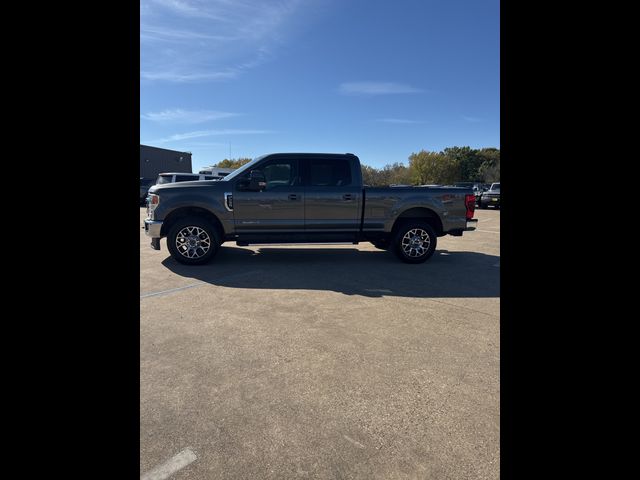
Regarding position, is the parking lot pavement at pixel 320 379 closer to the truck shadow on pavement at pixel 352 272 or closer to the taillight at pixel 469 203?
the truck shadow on pavement at pixel 352 272

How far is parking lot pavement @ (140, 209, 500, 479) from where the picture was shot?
1.85 meters

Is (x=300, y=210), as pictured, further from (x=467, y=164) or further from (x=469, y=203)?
(x=467, y=164)

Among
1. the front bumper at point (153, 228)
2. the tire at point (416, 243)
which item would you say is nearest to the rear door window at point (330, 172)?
the tire at point (416, 243)

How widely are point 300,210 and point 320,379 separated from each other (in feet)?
14.3

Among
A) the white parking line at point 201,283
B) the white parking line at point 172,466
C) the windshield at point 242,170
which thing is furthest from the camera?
the windshield at point 242,170

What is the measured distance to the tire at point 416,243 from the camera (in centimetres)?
677

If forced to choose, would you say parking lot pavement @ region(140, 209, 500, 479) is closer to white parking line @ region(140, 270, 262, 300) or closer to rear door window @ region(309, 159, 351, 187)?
white parking line @ region(140, 270, 262, 300)

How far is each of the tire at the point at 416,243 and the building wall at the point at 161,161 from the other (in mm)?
45106

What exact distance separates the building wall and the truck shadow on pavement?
43.5 m

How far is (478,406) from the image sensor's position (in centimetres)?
229

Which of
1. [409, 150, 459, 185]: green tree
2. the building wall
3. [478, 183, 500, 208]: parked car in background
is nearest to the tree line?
[409, 150, 459, 185]: green tree
